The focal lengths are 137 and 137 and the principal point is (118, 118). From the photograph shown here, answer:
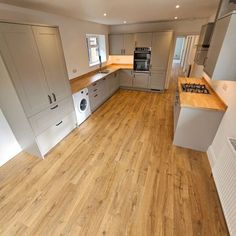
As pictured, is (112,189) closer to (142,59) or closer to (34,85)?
(34,85)

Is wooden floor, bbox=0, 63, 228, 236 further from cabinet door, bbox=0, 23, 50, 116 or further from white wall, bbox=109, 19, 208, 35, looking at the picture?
white wall, bbox=109, 19, 208, 35

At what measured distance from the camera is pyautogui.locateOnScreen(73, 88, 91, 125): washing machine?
10.1ft

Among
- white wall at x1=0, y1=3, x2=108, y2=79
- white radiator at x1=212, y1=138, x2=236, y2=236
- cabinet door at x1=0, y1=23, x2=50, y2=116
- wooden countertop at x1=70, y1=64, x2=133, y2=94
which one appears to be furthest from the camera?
wooden countertop at x1=70, y1=64, x2=133, y2=94

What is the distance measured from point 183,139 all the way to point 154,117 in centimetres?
117

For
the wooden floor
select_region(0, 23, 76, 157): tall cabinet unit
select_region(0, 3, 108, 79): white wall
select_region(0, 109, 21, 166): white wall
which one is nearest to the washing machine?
select_region(0, 23, 76, 157): tall cabinet unit

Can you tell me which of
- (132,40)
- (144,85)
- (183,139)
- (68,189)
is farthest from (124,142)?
(132,40)

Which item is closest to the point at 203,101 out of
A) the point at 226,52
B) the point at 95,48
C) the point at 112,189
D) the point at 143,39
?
the point at 226,52

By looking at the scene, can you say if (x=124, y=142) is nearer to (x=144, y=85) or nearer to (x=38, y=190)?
(x=38, y=190)

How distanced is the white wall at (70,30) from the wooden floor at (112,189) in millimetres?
2083

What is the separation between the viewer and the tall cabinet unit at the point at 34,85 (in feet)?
5.67

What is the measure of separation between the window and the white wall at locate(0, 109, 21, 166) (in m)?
3.10

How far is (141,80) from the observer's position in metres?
5.14

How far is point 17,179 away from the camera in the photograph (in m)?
2.06

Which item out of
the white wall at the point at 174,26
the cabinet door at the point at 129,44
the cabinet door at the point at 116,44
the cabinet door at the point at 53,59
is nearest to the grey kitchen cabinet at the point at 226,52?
the cabinet door at the point at 53,59
